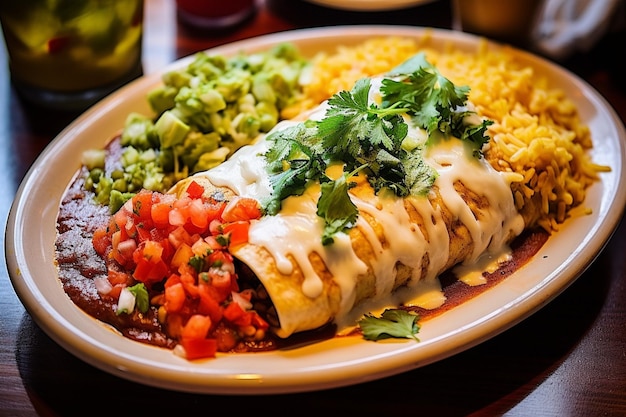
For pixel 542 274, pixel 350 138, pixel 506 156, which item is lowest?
pixel 542 274

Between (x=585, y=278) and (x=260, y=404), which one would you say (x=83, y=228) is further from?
(x=585, y=278)

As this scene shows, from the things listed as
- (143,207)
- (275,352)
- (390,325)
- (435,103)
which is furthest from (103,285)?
(435,103)

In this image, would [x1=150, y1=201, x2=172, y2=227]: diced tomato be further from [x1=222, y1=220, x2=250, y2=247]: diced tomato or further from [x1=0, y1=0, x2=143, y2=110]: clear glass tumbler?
[x1=0, y1=0, x2=143, y2=110]: clear glass tumbler

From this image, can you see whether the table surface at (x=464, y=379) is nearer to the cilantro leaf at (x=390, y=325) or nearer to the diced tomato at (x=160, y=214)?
the cilantro leaf at (x=390, y=325)

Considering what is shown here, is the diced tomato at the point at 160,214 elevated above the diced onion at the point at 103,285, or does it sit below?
above

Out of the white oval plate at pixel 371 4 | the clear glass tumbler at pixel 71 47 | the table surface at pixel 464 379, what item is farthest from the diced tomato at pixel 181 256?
the white oval plate at pixel 371 4

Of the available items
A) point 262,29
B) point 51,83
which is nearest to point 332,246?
point 51,83
